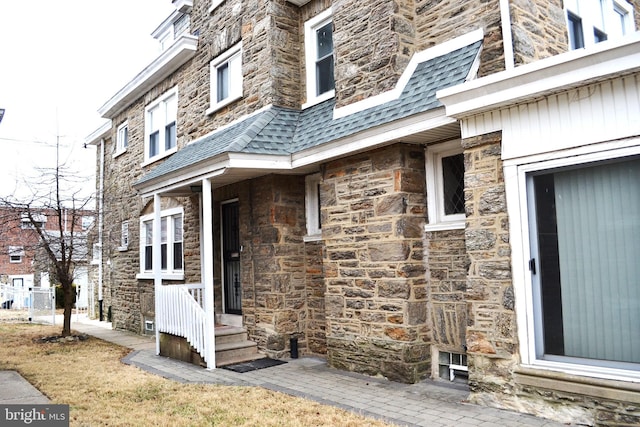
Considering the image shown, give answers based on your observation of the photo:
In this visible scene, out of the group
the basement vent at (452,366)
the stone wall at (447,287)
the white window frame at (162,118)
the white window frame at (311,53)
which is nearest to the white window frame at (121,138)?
the white window frame at (162,118)

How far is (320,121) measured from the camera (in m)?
8.19

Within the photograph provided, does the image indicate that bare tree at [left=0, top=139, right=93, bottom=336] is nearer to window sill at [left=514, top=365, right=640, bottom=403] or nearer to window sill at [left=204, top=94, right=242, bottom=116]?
window sill at [left=204, top=94, right=242, bottom=116]

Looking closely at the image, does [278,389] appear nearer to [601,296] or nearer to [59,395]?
[59,395]

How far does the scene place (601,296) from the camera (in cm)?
468

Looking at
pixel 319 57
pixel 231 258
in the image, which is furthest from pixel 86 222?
pixel 319 57

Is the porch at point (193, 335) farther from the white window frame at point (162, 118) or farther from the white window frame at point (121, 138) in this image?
the white window frame at point (121, 138)

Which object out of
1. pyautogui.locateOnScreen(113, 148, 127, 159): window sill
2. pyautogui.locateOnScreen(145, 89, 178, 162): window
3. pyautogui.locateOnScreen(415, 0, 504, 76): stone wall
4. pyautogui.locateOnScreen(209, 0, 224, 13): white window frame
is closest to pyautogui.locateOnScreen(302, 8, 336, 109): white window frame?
pyautogui.locateOnScreen(415, 0, 504, 76): stone wall

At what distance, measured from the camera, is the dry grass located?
513 centimetres

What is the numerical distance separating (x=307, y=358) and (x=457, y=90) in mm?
5172

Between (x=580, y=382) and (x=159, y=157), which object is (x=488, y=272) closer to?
(x=580, y=382)

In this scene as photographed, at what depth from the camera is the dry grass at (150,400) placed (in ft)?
16.8

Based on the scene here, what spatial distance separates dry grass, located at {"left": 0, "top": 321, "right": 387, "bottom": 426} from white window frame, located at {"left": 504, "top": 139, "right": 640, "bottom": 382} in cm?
166

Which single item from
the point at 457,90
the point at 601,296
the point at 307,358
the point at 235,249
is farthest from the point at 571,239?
the point at 235,249

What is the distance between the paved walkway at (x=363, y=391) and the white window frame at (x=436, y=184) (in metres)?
2.06
